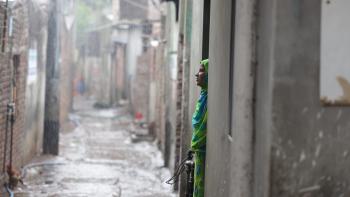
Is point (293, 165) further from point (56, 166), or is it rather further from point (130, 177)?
point (56, 166)

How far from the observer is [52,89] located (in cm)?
1568

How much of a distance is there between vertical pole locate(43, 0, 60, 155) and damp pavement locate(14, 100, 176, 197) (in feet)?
1.51

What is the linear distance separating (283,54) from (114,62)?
3449 centimetres

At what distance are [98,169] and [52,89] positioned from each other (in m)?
2.87

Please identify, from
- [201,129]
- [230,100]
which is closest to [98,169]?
[201,129]

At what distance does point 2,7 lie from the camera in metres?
9.62

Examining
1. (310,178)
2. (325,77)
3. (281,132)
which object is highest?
(325,77)

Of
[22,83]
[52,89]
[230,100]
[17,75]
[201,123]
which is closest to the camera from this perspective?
[230,100]

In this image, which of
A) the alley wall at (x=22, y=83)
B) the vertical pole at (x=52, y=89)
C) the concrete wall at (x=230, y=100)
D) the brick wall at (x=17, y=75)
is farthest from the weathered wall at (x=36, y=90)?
the concrete wall at (x=230, y=100)

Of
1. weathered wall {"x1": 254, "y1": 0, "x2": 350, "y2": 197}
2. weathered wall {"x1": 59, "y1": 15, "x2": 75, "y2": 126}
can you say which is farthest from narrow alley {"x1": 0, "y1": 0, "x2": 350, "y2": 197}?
weathered wall {"x1": 59, "y1": 15, "x2": 75, "y2": 126}

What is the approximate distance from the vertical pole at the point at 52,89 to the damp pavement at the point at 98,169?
461 mm

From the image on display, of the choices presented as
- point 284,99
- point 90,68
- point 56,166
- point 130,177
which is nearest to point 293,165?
point 284,99

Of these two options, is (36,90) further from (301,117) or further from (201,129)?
(301,117)

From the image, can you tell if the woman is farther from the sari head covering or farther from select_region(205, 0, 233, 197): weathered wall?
select_region(205, 0, 233, 197): weathered wall
